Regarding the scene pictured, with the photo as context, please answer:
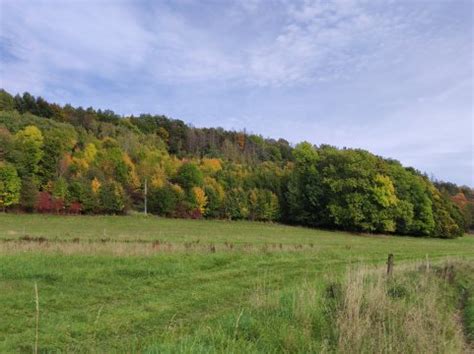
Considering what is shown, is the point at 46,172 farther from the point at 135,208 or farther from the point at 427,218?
the point at 427,218

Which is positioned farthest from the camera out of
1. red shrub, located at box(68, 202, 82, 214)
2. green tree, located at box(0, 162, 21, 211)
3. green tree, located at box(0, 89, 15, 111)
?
green tree, located at box(0, 89, 15, 111)

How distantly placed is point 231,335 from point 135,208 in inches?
3041

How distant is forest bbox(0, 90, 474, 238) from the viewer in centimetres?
7058

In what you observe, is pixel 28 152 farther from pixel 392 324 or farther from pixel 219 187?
pixel 392 324

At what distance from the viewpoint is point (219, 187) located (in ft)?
278

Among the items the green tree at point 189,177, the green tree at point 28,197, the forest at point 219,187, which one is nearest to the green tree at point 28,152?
the forest at point 219,187

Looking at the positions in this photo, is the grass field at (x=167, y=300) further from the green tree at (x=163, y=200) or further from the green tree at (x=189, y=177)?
the green tree at (x=189, y=177)

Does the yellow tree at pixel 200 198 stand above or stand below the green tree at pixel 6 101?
below

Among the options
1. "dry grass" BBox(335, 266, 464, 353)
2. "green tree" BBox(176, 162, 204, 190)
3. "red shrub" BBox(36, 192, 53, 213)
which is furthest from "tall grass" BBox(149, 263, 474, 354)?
"green tree" BBox(176, 162, 204, 190)

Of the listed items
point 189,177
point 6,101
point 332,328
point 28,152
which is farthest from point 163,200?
point 6,101

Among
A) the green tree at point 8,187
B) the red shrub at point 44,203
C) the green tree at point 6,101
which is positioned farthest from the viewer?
the green tree at point 6,101

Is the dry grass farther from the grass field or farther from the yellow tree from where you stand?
the yellow tree

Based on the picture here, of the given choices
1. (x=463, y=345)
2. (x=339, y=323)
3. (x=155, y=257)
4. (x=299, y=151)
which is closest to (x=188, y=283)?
(x=155, y=257)

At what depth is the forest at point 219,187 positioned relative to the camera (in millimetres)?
Answer: 70581
